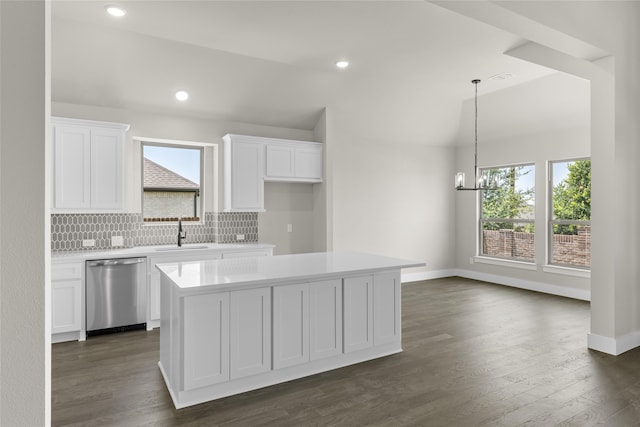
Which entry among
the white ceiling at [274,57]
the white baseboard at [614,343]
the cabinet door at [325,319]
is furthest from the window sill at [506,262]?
the cabinet door at [325,319]

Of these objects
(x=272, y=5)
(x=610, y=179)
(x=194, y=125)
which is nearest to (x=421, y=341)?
(x=610, y=179)

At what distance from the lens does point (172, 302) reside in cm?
278

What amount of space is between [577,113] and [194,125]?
5.42m

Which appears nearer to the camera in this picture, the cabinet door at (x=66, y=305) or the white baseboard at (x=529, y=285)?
the cabinet door at (x=66, y=305)

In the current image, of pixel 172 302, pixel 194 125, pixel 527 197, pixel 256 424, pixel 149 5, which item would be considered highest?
pixel 149 5

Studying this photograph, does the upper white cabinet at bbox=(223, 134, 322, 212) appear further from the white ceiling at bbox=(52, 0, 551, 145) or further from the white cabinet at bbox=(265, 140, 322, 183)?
the white ceiling at bbox=(52, 0, 551, 145)

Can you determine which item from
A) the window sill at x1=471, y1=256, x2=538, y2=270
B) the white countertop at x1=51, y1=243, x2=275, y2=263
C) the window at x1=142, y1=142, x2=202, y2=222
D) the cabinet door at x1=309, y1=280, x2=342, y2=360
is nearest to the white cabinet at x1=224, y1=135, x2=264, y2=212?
the window at x1=142, y1=142, x2=202, y2=222

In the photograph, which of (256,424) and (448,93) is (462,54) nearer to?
(448,93)

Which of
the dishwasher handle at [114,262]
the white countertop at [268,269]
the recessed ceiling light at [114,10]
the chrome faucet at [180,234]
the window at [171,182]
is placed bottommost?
the dishwasher handle at [114,262]

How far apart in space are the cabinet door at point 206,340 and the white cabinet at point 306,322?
39cm

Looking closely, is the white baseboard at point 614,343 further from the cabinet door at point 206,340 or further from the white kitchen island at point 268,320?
the cabinet door at point 206,340

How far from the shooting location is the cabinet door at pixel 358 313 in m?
3.24

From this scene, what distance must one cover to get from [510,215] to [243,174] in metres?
4.73

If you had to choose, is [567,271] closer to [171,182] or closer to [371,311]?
[371,311]
